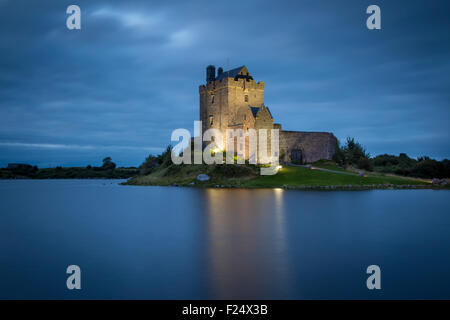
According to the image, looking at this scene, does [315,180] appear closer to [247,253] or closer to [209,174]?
[209,174]

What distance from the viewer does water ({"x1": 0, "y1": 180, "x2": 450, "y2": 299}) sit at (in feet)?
21.6

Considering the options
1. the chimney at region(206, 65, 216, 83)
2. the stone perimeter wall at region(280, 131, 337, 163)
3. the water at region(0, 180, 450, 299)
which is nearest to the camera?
the water at region(0, 180, 450, 299)

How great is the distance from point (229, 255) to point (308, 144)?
3862 centimetres

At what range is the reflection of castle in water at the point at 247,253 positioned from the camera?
6660 mm

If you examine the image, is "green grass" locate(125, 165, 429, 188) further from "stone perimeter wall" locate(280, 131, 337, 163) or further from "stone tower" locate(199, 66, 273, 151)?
"stone tower" locate(199, 66, 273, 151)

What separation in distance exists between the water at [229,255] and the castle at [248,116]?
89.0 ft

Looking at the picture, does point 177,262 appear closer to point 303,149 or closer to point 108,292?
point 108,292

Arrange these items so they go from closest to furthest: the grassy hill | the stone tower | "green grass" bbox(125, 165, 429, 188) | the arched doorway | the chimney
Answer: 1. the grassy hill
2. "green grass" bbox(125, 165, 429, 188)
3. the stone tower
4. the arched doorway
5. the chimney

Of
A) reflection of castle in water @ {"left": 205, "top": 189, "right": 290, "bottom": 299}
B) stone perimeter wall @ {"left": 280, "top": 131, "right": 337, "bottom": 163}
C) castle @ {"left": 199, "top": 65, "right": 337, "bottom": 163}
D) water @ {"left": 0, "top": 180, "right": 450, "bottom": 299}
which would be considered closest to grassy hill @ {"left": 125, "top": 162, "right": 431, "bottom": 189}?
stone perimeter wall @ {"left": 280, "top": 131, "right": 337, "bottom": 163}

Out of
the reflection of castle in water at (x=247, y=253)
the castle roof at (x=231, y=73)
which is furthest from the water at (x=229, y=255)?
the castle roof at (x=231, y=73)

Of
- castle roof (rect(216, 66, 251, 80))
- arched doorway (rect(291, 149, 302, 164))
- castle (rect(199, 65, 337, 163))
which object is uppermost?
castle roof (rect(216, 66, 251, 80))

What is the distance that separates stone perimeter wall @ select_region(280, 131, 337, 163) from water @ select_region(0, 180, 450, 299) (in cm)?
2862

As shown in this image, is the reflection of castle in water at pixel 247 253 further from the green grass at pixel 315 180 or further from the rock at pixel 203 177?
the rock at pixel 203 177

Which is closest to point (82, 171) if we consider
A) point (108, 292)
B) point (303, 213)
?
point (303, 213)
